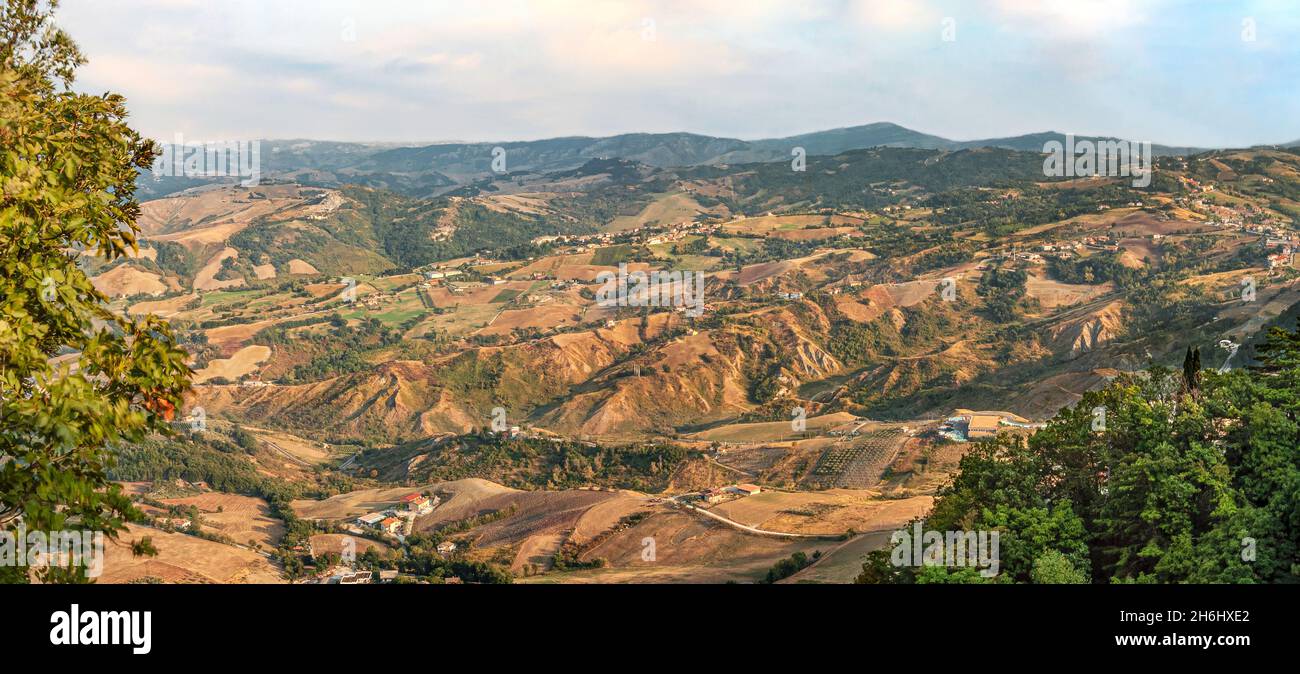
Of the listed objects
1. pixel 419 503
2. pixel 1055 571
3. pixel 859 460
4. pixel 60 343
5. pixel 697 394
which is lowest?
pixel 419 503

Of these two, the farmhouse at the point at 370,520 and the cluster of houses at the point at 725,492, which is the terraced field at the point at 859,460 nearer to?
the cluster of houses at the point at 725,492

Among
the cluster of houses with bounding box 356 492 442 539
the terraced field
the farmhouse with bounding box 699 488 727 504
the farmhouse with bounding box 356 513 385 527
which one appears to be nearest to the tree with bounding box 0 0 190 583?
the farmhouse with bounding box 699 488 727 504

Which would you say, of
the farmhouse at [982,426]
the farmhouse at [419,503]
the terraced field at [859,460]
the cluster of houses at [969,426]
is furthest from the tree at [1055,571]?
the farmhouse at [419,503]

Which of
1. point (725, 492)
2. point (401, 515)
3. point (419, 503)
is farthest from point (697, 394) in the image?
point (401, 515)

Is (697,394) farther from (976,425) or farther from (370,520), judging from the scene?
(370,520)

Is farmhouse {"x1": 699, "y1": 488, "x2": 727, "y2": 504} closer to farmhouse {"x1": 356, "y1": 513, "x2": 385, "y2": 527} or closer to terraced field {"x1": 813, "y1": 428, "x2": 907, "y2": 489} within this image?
terraced field {"x1": 813, "y1": 428, "x2": 907, "y2": 489}

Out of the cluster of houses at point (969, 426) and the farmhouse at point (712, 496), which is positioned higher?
the cluster of houses at point (969, 426)

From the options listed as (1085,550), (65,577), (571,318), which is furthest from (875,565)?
(571,318)

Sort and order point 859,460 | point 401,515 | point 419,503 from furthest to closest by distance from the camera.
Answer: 1. point 419,503
2. point 859,460
3. point 401,515
